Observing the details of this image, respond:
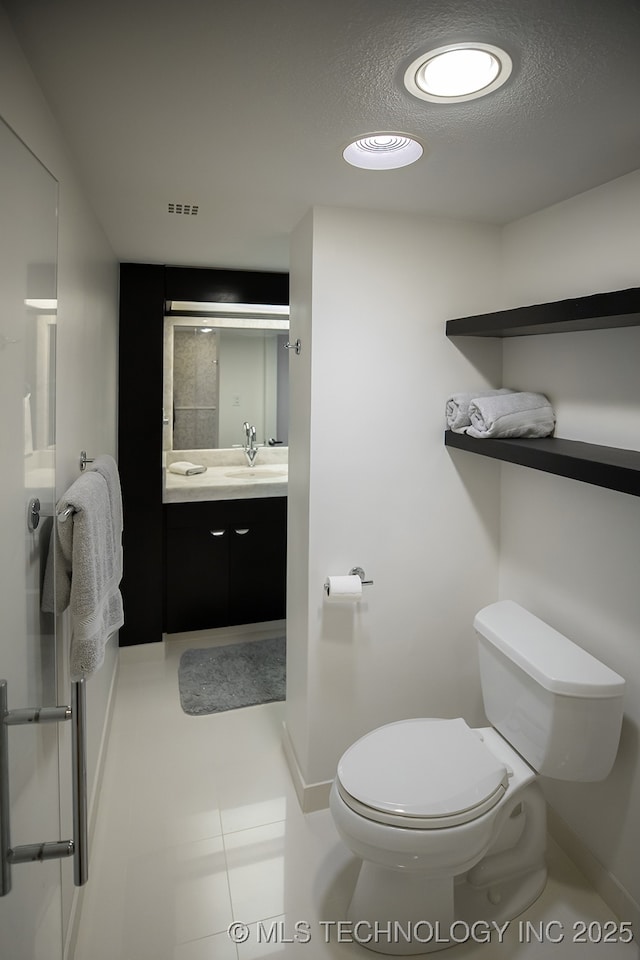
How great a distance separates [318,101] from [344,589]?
144cm

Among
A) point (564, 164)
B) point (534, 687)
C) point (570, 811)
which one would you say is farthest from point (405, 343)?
point (570, 811)

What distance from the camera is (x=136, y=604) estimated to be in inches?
125

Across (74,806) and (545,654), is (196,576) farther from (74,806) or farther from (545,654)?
(74,806)

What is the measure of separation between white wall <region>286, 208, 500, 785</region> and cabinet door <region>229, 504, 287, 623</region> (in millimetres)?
1194

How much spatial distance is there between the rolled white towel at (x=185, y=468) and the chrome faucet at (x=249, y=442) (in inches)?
12.9

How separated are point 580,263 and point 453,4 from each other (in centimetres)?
109

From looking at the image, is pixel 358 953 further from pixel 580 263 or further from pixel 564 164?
pixel 564 164

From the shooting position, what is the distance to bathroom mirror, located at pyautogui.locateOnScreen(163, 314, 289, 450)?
Answer: 356 cm

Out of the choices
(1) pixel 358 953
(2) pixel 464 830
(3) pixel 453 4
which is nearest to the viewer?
(3) pixel 453 4

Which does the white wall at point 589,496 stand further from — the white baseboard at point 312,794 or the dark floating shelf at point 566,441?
the white baseboard at point 312,794

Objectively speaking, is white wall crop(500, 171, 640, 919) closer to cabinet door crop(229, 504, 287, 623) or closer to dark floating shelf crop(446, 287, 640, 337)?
dark floating shelf crop(446, 287, 640, 337)

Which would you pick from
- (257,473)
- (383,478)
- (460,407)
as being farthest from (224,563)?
(460,407)

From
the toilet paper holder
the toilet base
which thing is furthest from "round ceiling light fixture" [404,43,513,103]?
the toilet base

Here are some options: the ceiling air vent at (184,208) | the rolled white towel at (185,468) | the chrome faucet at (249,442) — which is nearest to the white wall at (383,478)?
the ceiling air vent at (184,208)
